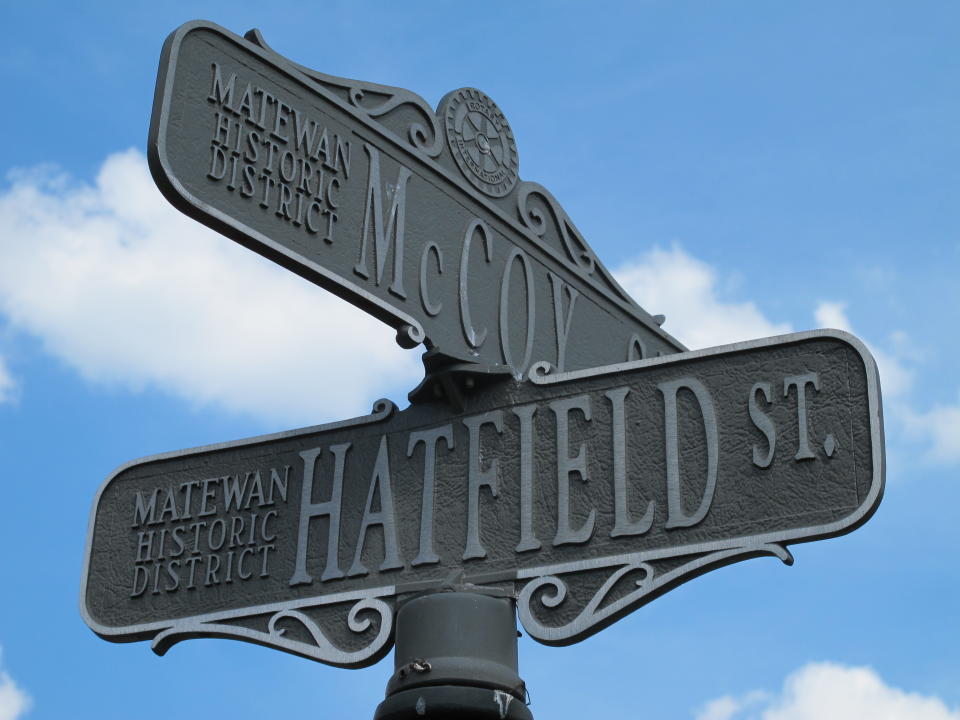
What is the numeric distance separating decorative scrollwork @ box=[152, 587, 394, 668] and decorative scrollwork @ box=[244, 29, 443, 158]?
1138 mm

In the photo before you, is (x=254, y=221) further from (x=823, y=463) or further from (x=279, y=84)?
(x=823, y=463)

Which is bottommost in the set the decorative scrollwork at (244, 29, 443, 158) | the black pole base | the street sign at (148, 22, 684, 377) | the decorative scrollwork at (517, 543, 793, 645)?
the black pole base

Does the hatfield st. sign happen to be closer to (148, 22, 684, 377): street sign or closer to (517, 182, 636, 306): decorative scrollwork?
(148, 22, 684, 377): street sign

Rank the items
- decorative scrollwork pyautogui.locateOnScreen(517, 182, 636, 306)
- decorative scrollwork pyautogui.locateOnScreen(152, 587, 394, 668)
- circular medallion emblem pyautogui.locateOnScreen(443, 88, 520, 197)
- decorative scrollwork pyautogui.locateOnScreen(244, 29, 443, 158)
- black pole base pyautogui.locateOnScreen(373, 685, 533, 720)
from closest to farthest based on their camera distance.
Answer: black pole base pyautogui.locateOnScreen(373, 685, 533, 720), decorative scrollwork pyautogui.locateOnScreen(152, 587, 394, 668), decorative scrollwork pyautogui.locateOnScreen(244, 29, 443, 158), circular medallion emblem pyautogui.locateOnScreen(443, 88, 520, 197), decorative scrollwork pyautogui.locateOnScreen(517, 182, 636, 306)

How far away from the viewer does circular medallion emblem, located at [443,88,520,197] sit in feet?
13.3

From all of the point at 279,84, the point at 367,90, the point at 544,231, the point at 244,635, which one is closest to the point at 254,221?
the point at 279,84

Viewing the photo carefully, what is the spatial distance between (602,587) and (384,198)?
3.44 ft

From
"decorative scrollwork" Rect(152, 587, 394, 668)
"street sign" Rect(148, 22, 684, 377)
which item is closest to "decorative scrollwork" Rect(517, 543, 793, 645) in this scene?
"decorative scrollwork" Rect(152, 587, 394, 668)

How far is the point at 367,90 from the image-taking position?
3.83 meters

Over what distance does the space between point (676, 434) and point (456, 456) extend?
52cm

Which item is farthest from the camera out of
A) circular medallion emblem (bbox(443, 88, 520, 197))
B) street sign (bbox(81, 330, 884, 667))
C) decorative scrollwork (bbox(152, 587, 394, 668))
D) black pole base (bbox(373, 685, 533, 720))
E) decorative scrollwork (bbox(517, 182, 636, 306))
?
decorative scrollwork (bbox(517, 182, 636, 306))

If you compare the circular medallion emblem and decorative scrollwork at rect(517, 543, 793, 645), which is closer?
decorative scrollwork at rect(517, 543, 793, 645)

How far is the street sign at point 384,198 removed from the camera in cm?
329

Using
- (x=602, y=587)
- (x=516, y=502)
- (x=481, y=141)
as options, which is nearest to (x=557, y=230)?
(x=481, y=141)
